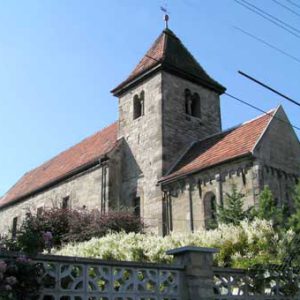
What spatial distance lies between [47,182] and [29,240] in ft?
80.8

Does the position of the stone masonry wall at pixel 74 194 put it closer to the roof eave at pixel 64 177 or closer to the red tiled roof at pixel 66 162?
the roof eave at pixel 64 177

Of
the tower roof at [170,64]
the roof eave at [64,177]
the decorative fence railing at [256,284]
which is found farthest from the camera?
the tower roof at [170,64]

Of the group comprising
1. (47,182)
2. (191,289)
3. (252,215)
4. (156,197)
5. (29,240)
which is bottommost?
(191,289)

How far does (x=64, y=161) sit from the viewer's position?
111 feet

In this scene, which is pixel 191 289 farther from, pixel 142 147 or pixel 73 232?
pixel 142 147

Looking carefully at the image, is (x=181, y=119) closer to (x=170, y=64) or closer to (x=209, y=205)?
(x=170, y=64)

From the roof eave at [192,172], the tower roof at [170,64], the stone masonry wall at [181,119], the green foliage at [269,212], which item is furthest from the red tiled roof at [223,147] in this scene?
the tower roof at [170,64]

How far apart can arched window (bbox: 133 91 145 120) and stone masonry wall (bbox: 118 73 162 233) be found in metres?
0.18

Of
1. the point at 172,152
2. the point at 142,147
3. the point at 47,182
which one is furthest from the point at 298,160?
the point at 47,182

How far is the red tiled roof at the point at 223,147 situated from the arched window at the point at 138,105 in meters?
3.63

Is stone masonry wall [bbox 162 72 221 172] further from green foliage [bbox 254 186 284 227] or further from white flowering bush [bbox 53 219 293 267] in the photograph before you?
white flowering bush [bbox 53 219 293 267]

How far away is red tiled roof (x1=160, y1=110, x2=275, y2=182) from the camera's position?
67.6 feet

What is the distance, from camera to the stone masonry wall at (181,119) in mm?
24484

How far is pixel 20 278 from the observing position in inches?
234
